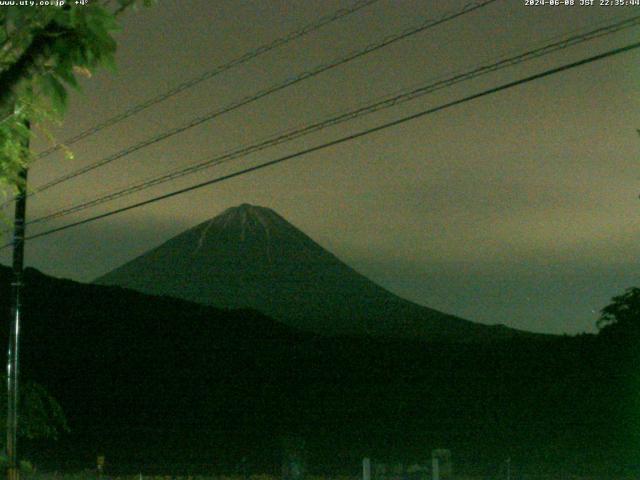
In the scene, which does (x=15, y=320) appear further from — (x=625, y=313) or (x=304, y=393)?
(x=304, y=393)

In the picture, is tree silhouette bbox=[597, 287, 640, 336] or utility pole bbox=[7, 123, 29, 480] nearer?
utility pole bbox=[7, 123, 29, 480]

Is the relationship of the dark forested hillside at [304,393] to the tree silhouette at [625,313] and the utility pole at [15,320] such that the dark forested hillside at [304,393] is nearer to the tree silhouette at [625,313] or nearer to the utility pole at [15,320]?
the tree silhouette at [625,313]

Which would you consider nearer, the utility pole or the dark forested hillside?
the utility pole

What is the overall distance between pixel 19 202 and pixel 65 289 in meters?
57.2

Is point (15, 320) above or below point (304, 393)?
above

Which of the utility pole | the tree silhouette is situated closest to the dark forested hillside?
the tree silhouette

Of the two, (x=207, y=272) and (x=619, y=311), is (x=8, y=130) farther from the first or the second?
(x=207, y=272)

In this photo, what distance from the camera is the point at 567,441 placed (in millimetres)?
38312

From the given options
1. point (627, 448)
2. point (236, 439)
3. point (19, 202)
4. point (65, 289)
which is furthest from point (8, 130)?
point (65, 289)

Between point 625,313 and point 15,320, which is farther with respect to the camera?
point 625,313

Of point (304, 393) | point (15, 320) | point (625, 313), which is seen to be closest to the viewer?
point (15, 320)

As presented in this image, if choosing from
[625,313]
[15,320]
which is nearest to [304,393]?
[625,313]

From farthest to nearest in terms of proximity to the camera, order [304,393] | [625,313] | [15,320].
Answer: [304,393] < [625,313] < [15,320]

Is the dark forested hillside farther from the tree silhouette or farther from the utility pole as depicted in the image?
the utility pole
